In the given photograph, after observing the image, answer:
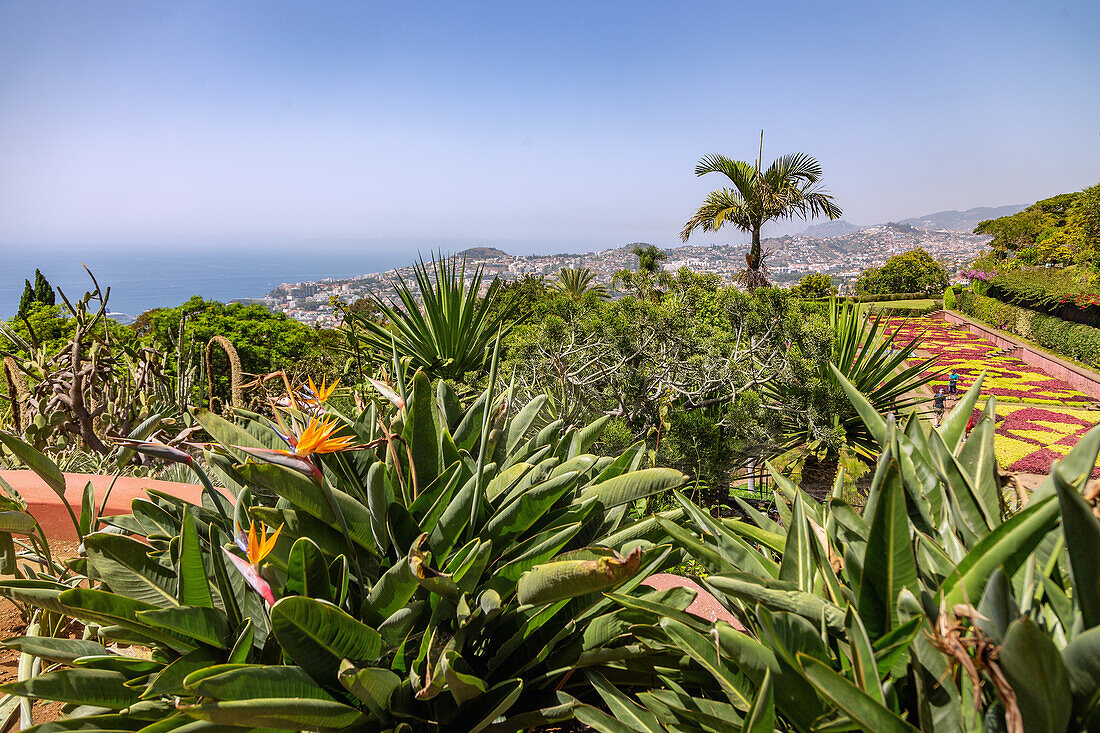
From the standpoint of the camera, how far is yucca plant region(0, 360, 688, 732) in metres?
0.86

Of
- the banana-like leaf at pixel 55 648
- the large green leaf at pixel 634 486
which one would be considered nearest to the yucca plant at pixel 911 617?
the large green leaf at pixel 634 486

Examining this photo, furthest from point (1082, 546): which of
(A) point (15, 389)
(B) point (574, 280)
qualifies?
(B) point (574, 280)

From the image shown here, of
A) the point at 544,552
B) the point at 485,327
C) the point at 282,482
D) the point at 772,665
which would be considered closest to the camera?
the point at 772,665

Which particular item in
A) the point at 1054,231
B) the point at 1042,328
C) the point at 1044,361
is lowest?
the point at 1044,361

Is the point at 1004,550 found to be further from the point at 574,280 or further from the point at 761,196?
the point at 574,280

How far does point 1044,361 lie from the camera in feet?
52.9

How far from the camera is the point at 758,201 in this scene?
16359 mm

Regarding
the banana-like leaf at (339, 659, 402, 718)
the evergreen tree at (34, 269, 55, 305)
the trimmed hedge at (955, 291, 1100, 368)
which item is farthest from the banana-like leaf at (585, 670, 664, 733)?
the trimmed hedge at (955, 291, 1100, 368)

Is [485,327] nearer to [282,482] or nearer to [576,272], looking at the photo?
[282,482]

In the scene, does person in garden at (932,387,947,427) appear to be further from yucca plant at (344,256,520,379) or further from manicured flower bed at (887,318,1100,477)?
yucca plant at (344,256,520,379)

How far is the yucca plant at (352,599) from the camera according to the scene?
86 centimetres

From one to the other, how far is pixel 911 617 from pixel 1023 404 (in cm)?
1516

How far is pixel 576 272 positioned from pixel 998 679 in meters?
28.4

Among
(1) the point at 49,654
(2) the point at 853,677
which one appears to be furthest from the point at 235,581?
(2) the point at 853,677
